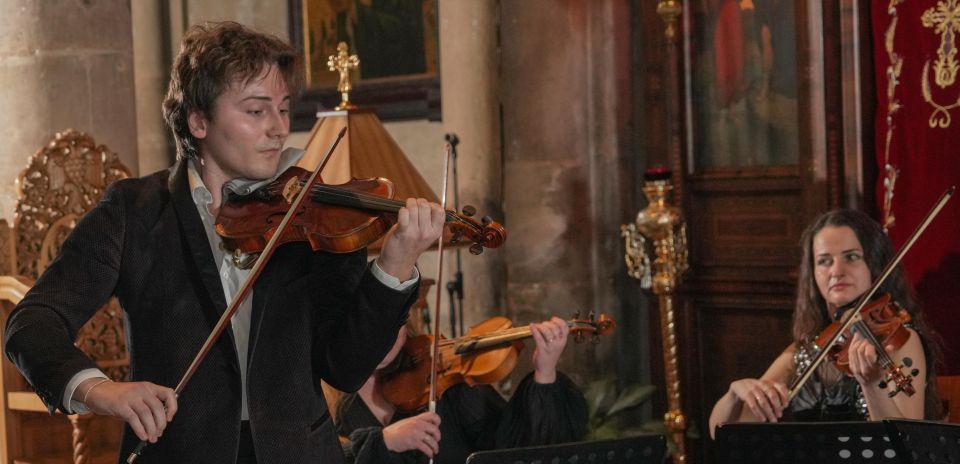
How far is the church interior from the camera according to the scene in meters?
4.21

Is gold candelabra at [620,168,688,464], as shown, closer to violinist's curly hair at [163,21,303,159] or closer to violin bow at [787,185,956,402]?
violin bow at [787,185,956,402]

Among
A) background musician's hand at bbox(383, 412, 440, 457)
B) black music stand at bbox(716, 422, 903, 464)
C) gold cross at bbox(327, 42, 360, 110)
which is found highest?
gold cross at bbox(327, 42, 360, 110)

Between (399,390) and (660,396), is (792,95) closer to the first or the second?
(660,396)

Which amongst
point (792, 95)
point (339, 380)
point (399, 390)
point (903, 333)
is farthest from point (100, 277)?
point (792, 95)

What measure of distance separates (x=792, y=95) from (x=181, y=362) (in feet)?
10.7

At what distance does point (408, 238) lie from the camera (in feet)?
6.56

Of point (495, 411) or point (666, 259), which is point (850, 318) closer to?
point (495, 411)

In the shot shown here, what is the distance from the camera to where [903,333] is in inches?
128

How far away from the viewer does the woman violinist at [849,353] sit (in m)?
3.21

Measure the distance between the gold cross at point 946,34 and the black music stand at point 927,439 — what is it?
2.07 metres

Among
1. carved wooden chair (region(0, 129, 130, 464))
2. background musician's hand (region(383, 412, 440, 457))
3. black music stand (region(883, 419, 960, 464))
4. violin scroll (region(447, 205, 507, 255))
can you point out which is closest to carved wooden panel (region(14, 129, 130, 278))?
carved wooden chair (region(0, 129, 130, 464))

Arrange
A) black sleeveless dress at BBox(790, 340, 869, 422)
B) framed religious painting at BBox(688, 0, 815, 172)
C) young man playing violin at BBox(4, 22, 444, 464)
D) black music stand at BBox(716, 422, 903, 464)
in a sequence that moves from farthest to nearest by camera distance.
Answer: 1. framed religious painting at BBox(688, 0, 815, 172)
2. black sleeveless dress at BBox(790, 340, 869, 422)
3. black music stand at BBox(716, 422, 903, 464)
4. young man playing violin at BBox(4, 22, 444, 464)

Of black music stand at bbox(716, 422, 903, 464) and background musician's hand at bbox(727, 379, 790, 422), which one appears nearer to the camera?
black music stand at bbox(716, 422, 903, 464)

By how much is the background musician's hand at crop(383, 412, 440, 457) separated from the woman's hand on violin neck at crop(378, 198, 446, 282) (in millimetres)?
1203
